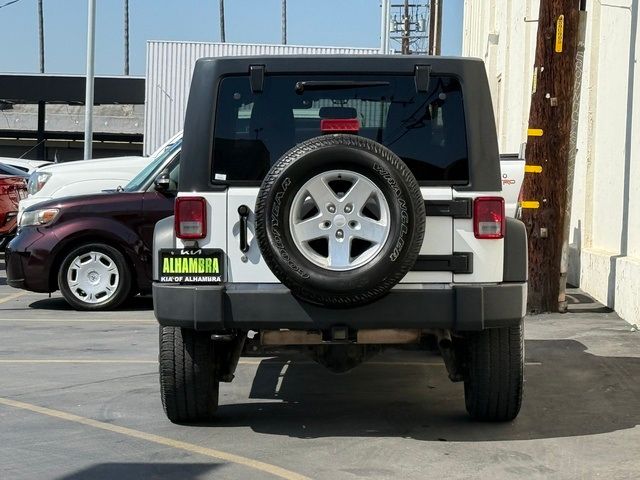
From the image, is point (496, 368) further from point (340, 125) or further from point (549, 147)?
point (549, 147)

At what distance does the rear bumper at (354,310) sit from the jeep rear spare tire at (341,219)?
19 centimetres

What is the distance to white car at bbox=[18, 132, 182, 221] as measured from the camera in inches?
579

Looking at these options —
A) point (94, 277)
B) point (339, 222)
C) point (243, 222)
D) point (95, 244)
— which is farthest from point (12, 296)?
point (339, 222)

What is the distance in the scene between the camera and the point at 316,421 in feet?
23.0

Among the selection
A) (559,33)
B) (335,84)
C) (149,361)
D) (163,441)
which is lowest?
(149,361)

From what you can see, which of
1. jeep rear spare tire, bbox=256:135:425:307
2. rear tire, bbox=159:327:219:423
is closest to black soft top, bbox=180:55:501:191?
jeep rear spare tire, bbox=256:135:425:307

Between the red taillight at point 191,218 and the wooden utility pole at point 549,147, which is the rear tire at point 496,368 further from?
the wooden utility pole at point 549,147

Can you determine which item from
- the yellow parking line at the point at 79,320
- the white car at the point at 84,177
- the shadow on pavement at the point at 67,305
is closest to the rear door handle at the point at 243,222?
the yellow parking line at the point at 79,320

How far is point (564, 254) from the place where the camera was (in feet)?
40.3

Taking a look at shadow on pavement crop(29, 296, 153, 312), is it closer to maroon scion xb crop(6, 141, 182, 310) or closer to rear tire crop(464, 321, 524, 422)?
maroon scion xb crop(6, 141, 182, 310)

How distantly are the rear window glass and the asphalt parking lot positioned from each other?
1.48m

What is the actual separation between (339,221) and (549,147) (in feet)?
21.3

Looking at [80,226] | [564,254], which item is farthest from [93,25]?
[564,254]

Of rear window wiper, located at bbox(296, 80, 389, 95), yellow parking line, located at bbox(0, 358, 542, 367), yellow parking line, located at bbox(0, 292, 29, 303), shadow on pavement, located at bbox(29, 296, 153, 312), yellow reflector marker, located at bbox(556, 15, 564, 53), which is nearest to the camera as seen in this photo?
rear window wiper, located at bbox(296, 80, 389, 95)
